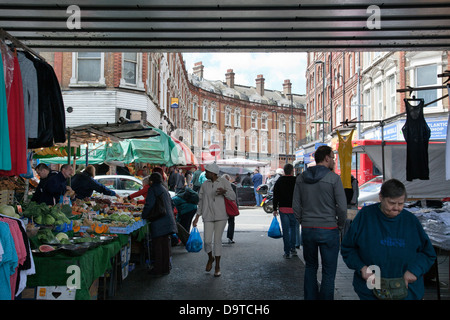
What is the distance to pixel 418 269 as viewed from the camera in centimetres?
341

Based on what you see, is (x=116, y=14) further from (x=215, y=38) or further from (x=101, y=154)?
(x=101, y=154)

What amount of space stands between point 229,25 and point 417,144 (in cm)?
519

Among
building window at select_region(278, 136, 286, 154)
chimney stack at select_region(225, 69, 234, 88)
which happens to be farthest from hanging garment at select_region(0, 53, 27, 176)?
building window at select_region(278, 136, 286, 154)

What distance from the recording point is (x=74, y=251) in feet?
15.4

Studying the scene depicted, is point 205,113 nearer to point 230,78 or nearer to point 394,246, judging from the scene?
point 230,78

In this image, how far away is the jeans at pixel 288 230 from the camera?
29.7 ft

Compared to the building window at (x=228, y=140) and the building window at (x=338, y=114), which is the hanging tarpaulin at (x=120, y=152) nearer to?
the building window at (x=338, y=114)

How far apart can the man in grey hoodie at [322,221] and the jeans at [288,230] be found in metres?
3.66

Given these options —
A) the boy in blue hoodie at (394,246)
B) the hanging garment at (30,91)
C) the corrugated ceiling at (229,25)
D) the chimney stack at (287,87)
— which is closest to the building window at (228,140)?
the chimney stack at (287,87)

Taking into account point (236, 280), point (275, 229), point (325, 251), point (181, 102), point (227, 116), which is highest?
point (227, 116)

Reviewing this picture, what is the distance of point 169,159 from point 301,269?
9010 mm

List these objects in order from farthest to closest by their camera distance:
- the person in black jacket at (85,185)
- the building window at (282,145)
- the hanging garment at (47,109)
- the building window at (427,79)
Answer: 1. the building window at (282,145)
2. the building window at (427,79)
3. the person in black jacket at (85,185)
4. the hanging garment at (47,109)

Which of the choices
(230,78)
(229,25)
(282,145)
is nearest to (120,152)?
(229,25)

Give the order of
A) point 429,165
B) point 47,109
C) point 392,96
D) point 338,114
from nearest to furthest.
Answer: point 47,109 → point 429,165 → point 392,96 → point 338,114
